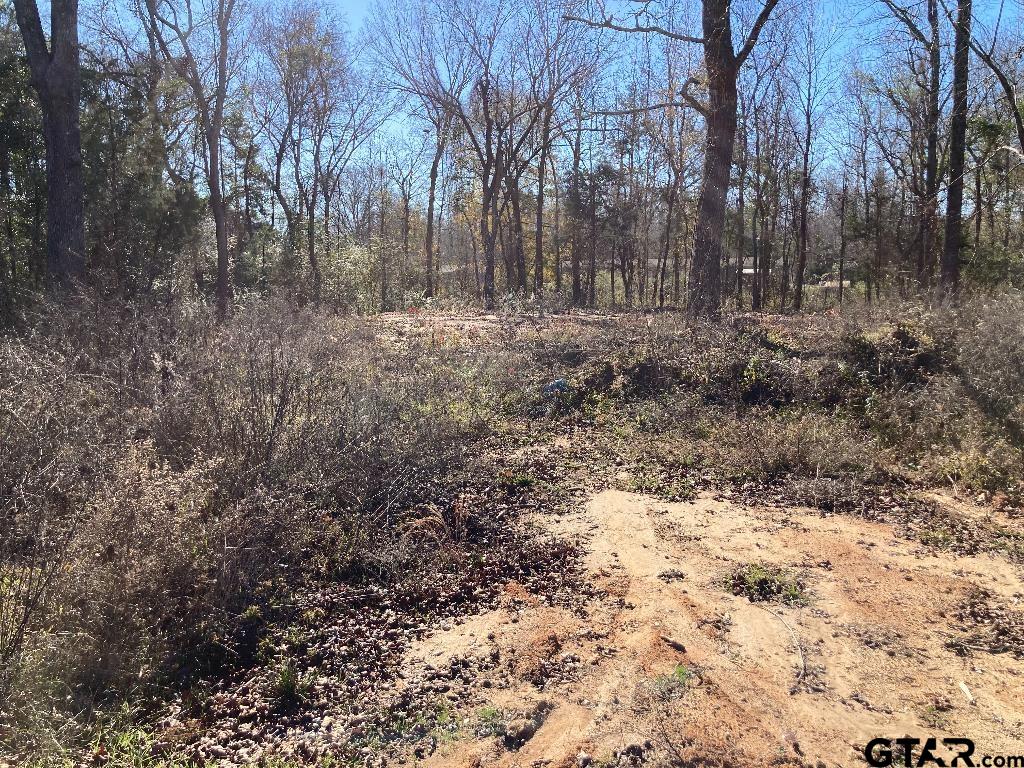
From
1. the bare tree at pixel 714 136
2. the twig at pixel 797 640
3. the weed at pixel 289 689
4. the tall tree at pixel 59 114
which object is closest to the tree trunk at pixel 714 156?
the bare tree at pixel 714 136

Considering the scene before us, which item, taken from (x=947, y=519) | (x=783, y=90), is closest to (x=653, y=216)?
(x=783, y=90)

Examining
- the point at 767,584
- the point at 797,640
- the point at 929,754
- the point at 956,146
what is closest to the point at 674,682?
the point at 797,640

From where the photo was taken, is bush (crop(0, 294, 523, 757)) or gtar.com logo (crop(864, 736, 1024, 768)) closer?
gtar.com logo (crop(864, 736, 1024, 768))

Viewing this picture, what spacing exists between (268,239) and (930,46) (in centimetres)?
2871

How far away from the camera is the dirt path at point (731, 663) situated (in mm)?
3076

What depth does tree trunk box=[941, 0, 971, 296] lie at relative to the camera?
33.1 ft

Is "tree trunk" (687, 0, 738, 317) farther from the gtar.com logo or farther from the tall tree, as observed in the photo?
the tall tree

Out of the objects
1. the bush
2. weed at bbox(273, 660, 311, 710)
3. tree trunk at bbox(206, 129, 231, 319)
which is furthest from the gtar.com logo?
tree trunk at bbox(206, 129, 231, 319)

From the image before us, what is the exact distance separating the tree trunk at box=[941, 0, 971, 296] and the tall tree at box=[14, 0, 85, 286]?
1372cm

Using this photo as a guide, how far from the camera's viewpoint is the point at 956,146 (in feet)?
42.8

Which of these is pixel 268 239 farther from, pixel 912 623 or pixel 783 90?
pixel 912 623

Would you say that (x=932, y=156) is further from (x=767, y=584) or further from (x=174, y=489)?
(x=174, y=489)

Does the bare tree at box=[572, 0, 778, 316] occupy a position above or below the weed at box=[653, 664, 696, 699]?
above

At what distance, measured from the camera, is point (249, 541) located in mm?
4391
